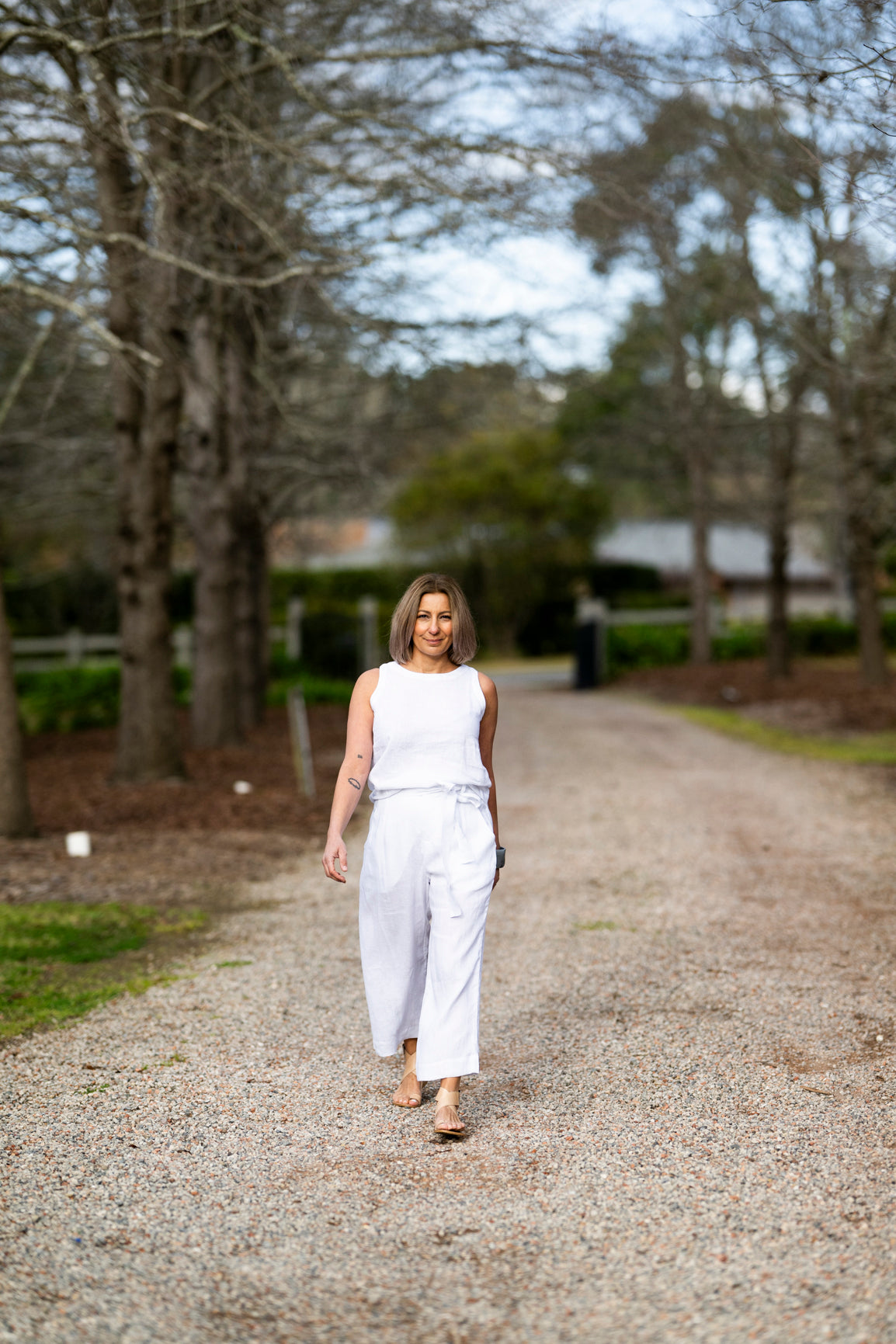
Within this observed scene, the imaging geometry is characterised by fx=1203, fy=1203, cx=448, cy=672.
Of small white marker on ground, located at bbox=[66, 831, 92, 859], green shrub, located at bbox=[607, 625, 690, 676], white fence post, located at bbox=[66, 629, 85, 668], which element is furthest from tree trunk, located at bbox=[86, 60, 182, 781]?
green shrub, located at bbox=[607, 625, 690, 676]

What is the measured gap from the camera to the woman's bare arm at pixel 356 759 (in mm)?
3848

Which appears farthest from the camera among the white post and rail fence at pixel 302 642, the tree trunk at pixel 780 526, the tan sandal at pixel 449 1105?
the tree trunk at pixel 780 526

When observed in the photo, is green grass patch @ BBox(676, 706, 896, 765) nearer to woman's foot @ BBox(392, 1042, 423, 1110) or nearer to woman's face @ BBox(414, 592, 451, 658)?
woman's foot @ BBox(392, 1042, 423, 1110)

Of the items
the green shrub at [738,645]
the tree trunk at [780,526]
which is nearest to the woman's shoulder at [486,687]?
the tree trunk at [780,526]

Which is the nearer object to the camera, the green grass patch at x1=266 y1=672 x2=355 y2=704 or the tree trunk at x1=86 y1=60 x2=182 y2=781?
the tree trunk at x1=86 y1=60 x2=182 y2=781

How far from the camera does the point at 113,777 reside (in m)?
10.9

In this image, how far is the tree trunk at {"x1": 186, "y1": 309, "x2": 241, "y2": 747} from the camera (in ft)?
42.0

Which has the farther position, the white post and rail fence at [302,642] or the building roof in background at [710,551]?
the building roof in background at [710,551]

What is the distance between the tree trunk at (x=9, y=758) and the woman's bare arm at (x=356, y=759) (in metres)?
5.11

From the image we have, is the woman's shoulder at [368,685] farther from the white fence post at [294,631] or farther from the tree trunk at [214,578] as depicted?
the white fence post at [294,631]

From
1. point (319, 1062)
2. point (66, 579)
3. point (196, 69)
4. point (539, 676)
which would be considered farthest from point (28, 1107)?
point (539, 676)

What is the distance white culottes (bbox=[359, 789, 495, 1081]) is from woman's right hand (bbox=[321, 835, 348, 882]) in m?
0.09

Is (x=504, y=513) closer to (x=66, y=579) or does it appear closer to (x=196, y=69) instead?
(x=66, y=579)

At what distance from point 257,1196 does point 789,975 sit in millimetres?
2889
